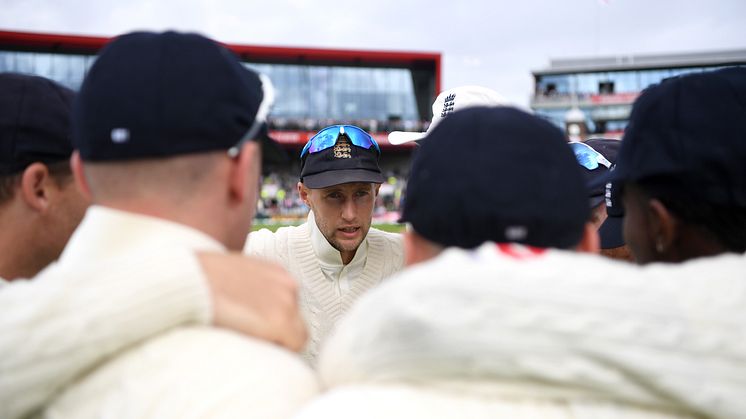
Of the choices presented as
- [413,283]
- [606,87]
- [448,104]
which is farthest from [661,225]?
[606,87]

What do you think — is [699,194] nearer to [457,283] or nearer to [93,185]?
[457,283]

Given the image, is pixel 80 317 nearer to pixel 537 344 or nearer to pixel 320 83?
pixel 537 344

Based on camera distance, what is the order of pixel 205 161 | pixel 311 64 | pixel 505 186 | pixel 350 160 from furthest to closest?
1. pixel 311 64
2. pixel 350 160
3. pixel 205 161
4. pixel 505 186

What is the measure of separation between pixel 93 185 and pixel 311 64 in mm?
41242

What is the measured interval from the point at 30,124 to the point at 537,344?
1.42m

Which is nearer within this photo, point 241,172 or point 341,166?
point 241,172

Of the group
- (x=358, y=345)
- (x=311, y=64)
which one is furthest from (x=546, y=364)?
(x=311, y=64)

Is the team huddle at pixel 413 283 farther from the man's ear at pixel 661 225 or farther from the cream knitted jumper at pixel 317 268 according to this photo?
Result: the cream knitted jumper at pixel 317 268

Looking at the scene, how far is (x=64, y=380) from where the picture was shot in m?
1.01

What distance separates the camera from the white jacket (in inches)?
36.0

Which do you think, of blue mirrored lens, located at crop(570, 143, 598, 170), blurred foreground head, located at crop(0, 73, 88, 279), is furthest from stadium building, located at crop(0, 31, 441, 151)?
blurred foreground head, located at crop(0, 73, 88, 279)

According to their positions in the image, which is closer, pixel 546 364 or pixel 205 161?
pixel 546 364

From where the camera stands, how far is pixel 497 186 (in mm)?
1041

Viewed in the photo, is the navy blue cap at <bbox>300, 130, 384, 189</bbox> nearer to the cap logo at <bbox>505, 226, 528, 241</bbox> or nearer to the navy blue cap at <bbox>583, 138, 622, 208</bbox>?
the navy blue cap at <bbox>583, 138, 622, 208</bbox>
